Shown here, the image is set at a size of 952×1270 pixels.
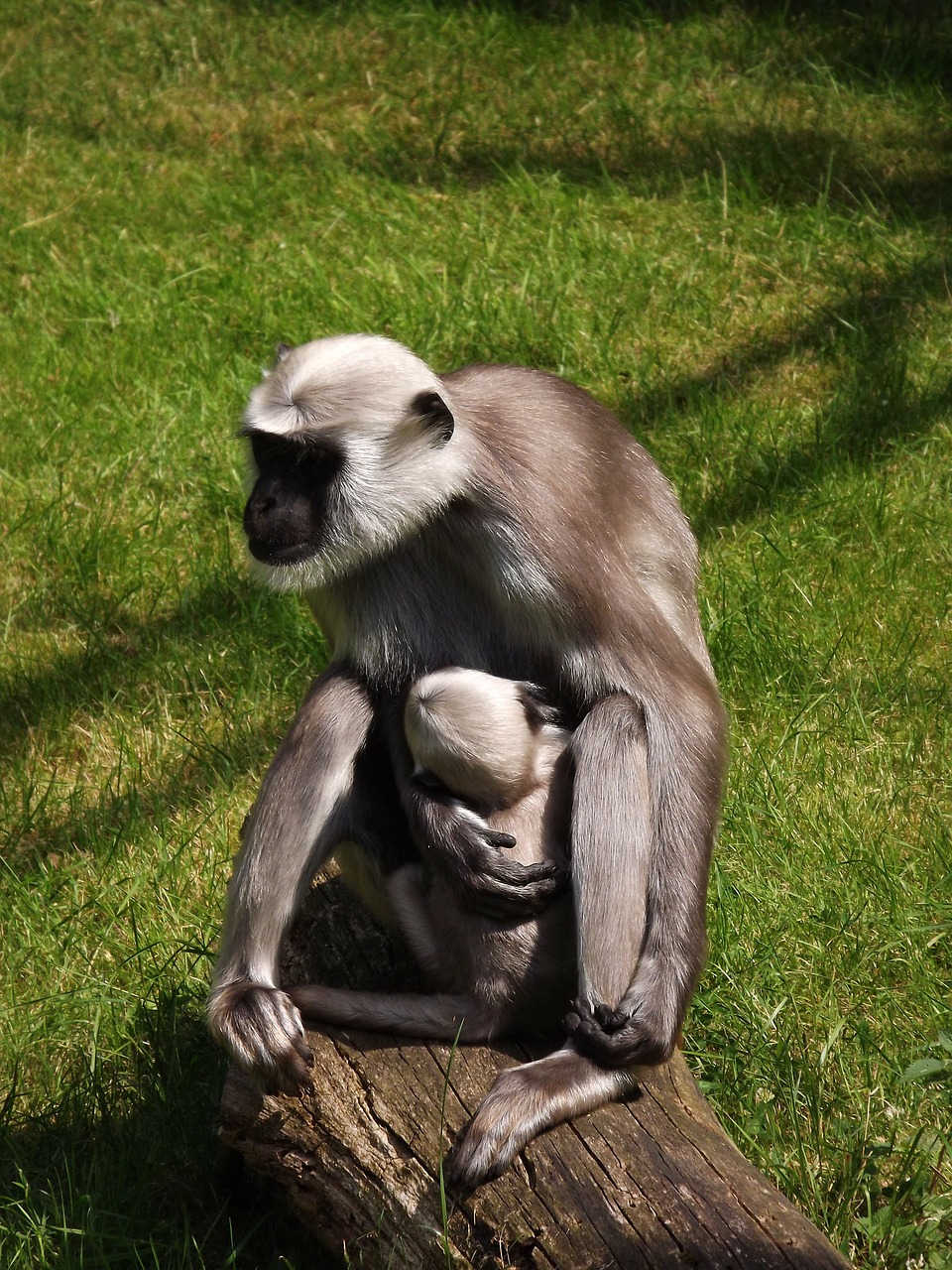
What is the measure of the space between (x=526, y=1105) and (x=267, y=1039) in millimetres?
614

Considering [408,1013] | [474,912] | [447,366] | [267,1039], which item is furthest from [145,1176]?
[447,366]

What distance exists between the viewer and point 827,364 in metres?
6.88

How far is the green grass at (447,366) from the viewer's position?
12.4ft

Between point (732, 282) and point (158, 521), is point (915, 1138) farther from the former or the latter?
point (732, 282)

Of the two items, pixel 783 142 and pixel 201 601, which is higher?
pixel 783 142

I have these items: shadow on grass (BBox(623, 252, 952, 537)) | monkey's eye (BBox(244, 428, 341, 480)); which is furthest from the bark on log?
shadow on grass (BBox(623, 252, 952, 537))

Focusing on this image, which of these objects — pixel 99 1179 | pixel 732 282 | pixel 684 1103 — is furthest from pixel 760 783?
pixel 732 282

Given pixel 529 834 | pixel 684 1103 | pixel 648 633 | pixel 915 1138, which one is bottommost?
pixel 915 1138

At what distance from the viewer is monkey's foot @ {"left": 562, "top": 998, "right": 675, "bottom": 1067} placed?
313cm

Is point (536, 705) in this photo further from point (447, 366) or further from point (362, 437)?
point (447, 366)

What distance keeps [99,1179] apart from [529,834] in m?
1.33

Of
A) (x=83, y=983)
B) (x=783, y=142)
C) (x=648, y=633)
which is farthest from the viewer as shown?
(x=783, y=142)

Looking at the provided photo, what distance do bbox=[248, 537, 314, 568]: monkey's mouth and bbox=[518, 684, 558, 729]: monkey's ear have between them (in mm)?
603

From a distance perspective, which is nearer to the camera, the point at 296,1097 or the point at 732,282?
the point at 296,1097
